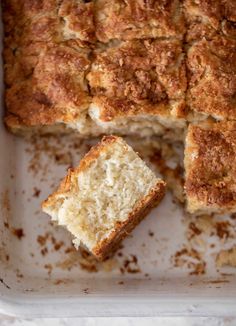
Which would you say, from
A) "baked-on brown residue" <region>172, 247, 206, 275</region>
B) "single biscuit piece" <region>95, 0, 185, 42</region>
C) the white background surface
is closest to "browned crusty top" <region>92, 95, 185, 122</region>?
"single biscuit piece" <region>95, 0, 185, 42</region>

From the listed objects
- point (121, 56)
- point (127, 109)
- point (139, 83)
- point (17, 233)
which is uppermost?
point (121, 56)

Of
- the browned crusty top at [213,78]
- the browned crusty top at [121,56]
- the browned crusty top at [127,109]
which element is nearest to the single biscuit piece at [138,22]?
the browned crusty top at [121,56]

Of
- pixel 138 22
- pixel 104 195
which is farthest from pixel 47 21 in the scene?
pixel 104 195

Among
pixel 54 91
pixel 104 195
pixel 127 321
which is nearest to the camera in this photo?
pixel 104 195

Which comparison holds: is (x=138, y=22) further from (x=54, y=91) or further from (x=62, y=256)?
A: (x=62, y=256)

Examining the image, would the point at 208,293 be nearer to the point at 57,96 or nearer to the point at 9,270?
the point at 9,270

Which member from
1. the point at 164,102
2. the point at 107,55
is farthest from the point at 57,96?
the point at 164,102

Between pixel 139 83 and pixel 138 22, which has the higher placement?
pixel 138 22

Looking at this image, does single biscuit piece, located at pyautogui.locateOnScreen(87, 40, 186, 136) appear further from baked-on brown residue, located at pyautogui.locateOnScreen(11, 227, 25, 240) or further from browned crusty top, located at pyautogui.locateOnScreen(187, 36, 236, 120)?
baked-on brown residue, located at pyautogui.locateOnScreen(11, 227, 25, 240)

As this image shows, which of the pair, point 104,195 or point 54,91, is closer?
point 104,195
